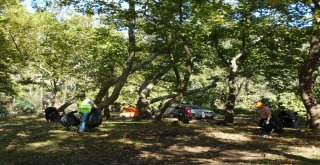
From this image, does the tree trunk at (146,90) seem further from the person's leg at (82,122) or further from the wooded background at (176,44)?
the person's leg at (82,122)

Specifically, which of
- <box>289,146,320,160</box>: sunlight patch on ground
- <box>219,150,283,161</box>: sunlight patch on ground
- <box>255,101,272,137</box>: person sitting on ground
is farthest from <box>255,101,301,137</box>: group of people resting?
<box>219,150,283,161</box>: sunlight patch on ground

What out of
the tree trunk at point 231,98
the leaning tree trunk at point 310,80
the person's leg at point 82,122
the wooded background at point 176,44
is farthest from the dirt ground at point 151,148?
the tree trunk at point 231,98

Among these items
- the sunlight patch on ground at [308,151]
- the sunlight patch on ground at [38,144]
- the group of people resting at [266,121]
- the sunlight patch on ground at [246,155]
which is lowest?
the sunlight patch on ground at [308,151]

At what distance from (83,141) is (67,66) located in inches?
900

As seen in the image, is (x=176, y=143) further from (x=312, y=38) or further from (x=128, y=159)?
(x=312, y=38)

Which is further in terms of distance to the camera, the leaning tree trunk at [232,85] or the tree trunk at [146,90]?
the tree trunk at [146,90]

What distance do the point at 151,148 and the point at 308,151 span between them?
4.86 metres

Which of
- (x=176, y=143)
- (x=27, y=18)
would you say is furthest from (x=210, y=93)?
(x=176, y=143)

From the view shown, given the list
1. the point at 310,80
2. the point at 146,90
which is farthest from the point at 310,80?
the point at 146,90

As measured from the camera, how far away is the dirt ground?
389 inches

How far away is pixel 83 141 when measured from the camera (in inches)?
502

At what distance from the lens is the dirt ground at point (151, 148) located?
9.89 metres

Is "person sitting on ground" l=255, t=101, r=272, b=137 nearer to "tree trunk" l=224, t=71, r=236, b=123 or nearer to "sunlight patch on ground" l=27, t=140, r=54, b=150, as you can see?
"tree trunk" l=224, t=71, r=236, b=123

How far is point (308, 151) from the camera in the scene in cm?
1230
